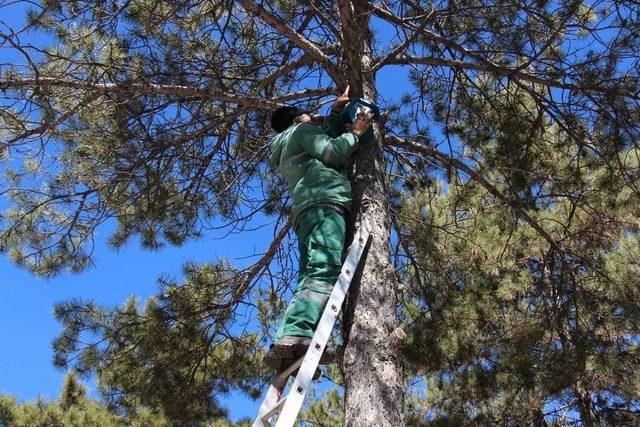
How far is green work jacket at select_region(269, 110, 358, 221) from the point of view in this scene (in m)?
3.14

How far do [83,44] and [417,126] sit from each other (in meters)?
2.58

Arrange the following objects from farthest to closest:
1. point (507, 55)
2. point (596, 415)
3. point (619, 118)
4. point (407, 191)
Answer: point (596, 415)
point (407, 191)
point (507, 55)
point (619, 118)

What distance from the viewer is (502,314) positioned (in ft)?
19.7

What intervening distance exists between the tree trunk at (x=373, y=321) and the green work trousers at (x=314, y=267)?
15cm

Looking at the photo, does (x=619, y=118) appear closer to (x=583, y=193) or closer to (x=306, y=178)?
(x=583, y=193)

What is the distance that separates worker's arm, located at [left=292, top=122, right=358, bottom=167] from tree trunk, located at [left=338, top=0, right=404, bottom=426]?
209 mm

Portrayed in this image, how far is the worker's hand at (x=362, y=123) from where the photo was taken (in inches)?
131

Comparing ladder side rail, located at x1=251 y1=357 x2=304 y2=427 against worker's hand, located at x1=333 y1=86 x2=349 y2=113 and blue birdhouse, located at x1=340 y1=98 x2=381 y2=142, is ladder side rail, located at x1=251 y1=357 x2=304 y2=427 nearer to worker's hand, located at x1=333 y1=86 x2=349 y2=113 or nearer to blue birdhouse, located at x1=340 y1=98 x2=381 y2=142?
blue birdhouse, located at x1=340 y1=98 x2=381 y2=142

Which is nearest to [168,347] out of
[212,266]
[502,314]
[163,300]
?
[163,300]

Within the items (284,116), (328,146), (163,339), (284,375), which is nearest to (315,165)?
(328,146)

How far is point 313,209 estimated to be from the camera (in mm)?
3105

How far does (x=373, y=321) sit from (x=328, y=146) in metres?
0.84

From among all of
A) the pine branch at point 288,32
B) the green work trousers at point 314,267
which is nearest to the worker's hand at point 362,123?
the green work trousers at point 314,267

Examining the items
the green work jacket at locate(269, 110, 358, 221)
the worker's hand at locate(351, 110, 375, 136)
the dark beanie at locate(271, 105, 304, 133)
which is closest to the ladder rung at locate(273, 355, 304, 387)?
the green work jacket at locate(269, 110, 358, 221)
